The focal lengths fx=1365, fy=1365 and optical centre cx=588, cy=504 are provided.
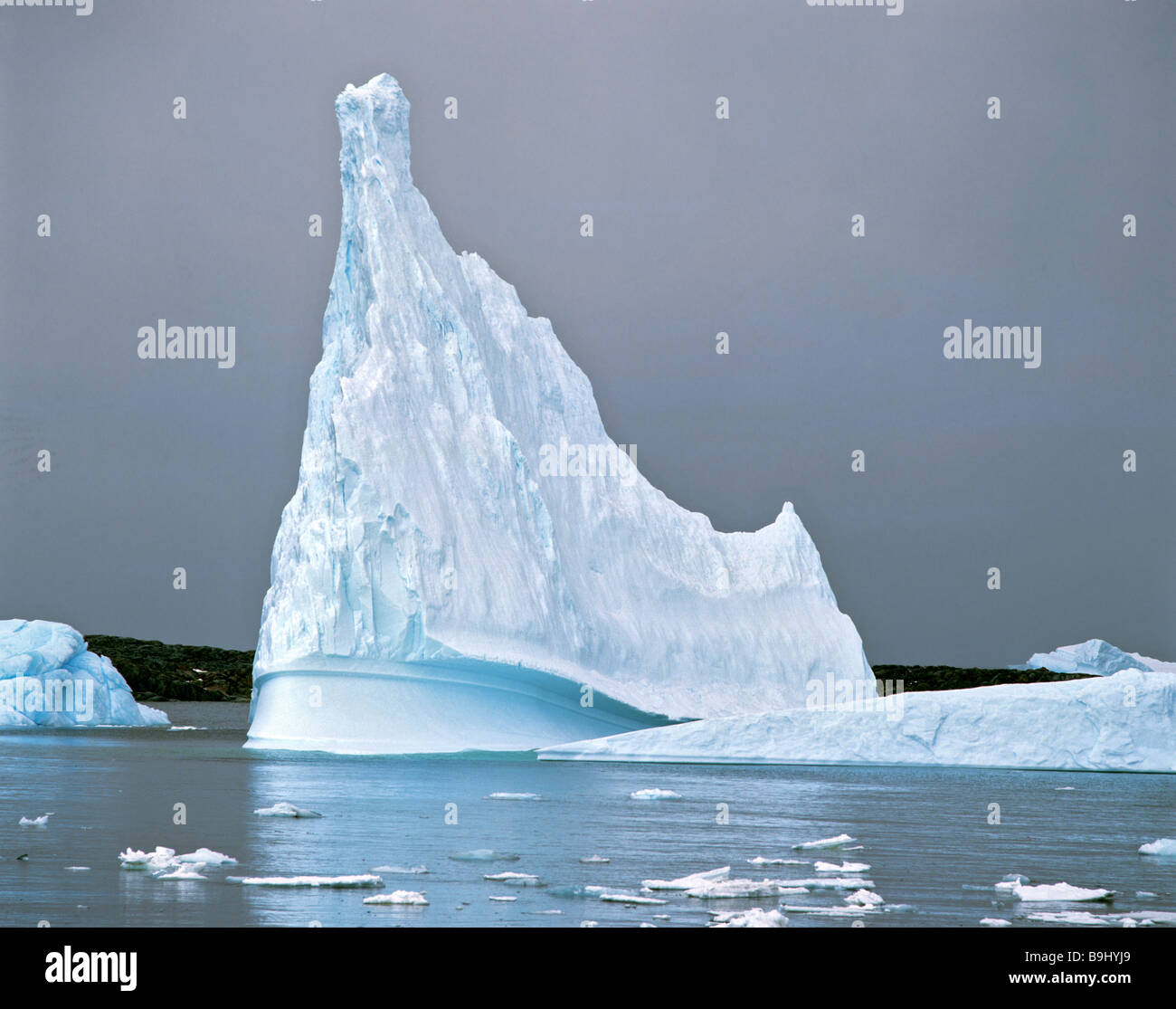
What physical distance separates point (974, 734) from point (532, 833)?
1275 centimetres

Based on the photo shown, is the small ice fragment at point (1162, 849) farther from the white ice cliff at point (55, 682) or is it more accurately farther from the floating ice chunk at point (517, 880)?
the white ice cliff at point (55, 682)

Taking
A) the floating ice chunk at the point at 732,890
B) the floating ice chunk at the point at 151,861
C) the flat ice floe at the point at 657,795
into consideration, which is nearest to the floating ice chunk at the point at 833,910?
the floating ice chunk at the point at 732,890

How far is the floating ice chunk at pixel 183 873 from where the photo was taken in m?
11.5

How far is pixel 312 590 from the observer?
85.9 feet

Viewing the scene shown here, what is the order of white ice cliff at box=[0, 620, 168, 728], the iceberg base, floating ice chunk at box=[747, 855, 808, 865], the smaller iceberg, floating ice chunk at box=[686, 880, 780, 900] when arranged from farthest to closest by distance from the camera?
1. the smaller iceberg
2. white ice cliff at box=[0, 620, 168, 728]
3. the iceberg base
4. floating ice chunk at box=[747, 855, 808, 865]
5. floating ice chunk at box=[686, 880, 780, 900]

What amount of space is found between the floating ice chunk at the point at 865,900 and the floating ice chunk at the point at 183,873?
17.5 ft

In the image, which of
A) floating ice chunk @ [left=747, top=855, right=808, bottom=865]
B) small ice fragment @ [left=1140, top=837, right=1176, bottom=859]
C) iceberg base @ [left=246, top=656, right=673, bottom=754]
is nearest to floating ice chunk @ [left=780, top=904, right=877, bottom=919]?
floating ice chunk @ [left=747, top=855, right=808, bottom=865]

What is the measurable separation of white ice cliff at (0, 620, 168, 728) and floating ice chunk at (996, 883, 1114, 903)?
34.7m

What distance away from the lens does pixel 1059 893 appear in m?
11.3

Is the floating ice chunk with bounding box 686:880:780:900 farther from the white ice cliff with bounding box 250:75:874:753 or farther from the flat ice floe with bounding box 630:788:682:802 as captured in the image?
the white ice cliff with bounding box 250:75:874:753

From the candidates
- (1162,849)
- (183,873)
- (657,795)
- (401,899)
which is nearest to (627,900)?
(401,899)

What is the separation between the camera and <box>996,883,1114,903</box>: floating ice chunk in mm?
11125
